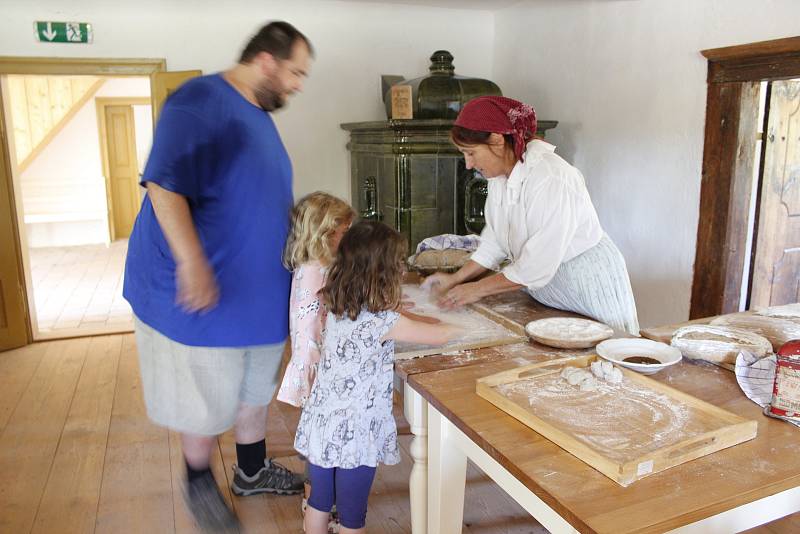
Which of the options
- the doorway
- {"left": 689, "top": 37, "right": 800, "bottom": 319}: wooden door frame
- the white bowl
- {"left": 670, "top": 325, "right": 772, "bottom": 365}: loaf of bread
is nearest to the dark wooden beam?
{"left": 689, "top": 37, "right": 800, "bottom": 319}: wooden door frame

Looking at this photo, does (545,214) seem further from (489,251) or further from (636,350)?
Answer: (636,350)

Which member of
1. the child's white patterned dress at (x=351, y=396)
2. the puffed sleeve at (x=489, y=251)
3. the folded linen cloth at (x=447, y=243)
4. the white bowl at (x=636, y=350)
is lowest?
the child's white patterned dress at (x=351, y=396)

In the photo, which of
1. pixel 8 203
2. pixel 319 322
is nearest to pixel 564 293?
pixel 319 322

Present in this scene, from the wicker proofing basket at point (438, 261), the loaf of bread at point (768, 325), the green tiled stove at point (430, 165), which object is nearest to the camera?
the loaf of bread at point (768, 325)

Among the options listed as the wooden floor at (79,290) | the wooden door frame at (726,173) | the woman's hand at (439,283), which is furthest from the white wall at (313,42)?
the woman's hand at (439,283)

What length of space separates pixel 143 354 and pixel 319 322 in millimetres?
445

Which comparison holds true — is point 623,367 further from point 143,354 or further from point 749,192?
point 749,192

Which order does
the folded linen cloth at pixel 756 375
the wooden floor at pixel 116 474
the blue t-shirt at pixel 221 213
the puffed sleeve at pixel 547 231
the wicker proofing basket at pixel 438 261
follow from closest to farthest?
the folded linen cloth at pixel 756 375, the blue t-shirt at pixel 221 213, the puffed sleeve at pixel 547 231, the wooden floor at pixel 116 474, the wicker proofing basket at pixel 438 261

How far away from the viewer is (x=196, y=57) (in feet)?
13.3

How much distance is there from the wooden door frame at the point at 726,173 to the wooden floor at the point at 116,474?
3.75 ft

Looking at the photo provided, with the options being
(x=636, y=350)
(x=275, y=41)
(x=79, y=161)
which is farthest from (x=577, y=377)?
(x=79, y=161)

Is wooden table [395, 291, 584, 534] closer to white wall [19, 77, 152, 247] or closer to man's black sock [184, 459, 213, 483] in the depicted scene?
man's black sock [184, 459, 213, 483]

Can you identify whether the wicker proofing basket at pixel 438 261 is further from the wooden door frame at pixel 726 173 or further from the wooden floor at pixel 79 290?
the wooden floor at pixel 79 290

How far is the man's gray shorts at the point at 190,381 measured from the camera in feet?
5.08
